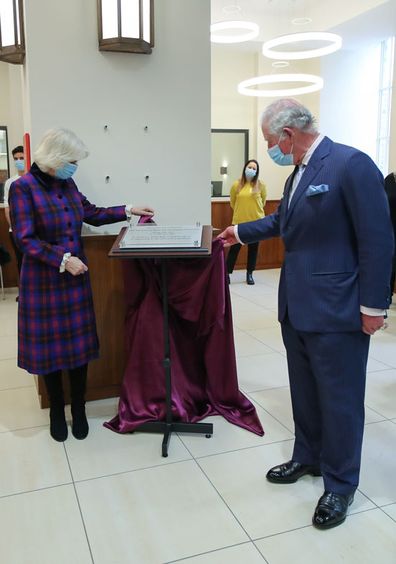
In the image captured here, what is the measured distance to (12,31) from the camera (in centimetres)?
294

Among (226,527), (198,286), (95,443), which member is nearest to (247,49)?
(198,286)

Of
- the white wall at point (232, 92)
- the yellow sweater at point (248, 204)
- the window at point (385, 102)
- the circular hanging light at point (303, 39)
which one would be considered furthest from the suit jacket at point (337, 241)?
the window at point (385, 102)

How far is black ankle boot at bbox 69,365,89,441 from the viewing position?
2.64 m

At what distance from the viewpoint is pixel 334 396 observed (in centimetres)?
194

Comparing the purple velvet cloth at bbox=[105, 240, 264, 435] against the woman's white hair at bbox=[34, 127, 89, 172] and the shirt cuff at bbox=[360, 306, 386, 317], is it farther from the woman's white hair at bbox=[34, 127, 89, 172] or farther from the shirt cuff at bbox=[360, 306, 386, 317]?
the shirt cuff at bbox=[360, 306, 386, 317]

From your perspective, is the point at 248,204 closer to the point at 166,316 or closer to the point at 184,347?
the point at 184,347

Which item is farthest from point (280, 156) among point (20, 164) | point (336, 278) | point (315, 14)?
point (315, 14)

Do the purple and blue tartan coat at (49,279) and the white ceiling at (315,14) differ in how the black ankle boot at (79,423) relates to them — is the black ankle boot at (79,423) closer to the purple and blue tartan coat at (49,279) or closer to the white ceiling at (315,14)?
the purple and blue tartan coat at (49,279)

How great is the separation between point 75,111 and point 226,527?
7.18 feet

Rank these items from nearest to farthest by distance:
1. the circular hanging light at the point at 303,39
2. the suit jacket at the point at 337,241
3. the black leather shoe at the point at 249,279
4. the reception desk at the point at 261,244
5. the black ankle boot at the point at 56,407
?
the suit jacket at the point at 337,241 < the black ankle boot at the point at 56,407 < the circular hanging light at the point at 303,39 < the black leather shoe at the point at 249,279 < the reception desk at the point at 261,244

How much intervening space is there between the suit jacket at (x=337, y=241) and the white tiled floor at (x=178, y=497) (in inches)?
29.5

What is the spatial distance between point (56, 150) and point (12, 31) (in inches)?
42.7

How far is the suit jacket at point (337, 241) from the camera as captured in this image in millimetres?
1761

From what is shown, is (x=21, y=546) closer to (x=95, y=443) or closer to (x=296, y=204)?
(x=95, y=443)
